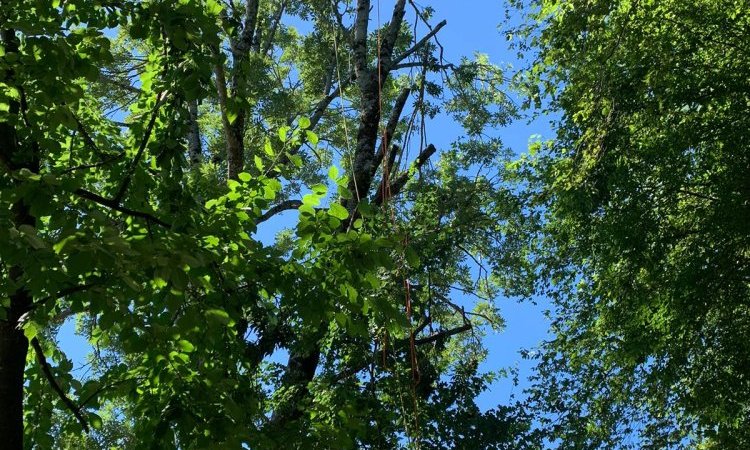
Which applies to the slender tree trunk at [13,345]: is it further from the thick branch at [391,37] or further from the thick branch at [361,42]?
the thick branch at [391,37]

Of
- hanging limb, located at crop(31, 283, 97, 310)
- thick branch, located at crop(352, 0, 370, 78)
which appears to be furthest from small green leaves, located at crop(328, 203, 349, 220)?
thick branch, located at crop(352, 0, 370, 78)

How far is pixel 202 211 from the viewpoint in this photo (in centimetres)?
421

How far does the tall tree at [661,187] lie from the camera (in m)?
8.86

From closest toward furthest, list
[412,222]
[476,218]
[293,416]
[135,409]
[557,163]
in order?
[135,409]
[293,416]
[557,163]
[412,222]
[476,218]

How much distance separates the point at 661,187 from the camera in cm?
971

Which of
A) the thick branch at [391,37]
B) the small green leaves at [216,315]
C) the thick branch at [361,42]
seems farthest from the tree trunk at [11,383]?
the thick branch at [391,37]

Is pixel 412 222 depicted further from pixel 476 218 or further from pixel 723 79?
pixel 723 79

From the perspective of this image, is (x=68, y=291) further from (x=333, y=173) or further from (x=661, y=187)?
(x=661, y=187)

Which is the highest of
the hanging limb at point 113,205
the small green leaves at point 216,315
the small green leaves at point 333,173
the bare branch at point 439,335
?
the bare branch at point 439,335

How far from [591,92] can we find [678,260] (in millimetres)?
2389

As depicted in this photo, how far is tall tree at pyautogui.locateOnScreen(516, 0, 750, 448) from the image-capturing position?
886 cm

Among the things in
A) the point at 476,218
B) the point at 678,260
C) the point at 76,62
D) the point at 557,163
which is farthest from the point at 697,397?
the point at 76,62

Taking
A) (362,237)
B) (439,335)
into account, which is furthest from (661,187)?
(362,237)

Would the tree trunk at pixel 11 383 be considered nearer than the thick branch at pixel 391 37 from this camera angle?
Yes
